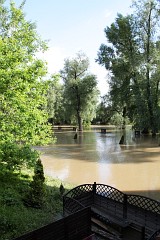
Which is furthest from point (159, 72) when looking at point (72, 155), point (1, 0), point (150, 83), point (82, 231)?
point (82, 231)

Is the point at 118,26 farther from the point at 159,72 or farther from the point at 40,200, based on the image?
the point at 40,200

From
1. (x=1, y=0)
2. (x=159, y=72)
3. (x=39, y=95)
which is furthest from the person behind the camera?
(x=159, y=72)

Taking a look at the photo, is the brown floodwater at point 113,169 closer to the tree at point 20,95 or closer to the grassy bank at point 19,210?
the grassy bank at point 19,210

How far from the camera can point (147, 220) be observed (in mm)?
7629

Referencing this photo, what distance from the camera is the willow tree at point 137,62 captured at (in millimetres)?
36438

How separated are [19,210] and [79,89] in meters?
42.1

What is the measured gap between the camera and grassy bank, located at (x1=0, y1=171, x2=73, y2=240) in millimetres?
7930

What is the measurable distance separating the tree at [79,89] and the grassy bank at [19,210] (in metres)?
38.6

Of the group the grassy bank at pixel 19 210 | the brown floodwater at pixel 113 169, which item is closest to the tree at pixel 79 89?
the brown floodwater at pixel 113 169

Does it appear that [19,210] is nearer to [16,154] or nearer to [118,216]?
[16,154]

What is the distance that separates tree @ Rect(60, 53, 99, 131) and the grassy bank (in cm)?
3863

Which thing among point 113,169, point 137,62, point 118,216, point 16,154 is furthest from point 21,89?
point 137,62

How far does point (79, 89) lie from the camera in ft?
166

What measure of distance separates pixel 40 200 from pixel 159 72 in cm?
3171
